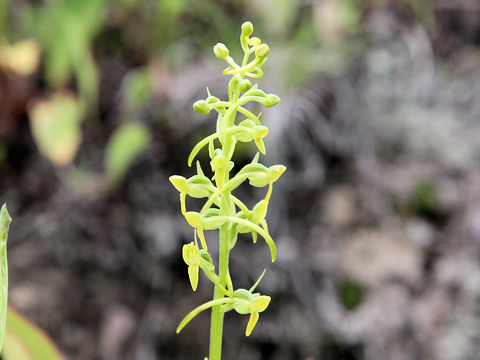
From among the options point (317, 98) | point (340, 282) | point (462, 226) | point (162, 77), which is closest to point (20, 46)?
point (162, 77)

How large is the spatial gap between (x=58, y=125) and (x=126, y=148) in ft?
1.26

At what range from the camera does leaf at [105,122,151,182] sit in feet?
6.75

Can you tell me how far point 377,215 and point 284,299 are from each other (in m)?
0.59

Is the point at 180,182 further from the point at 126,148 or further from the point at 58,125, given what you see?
the point at 58,125

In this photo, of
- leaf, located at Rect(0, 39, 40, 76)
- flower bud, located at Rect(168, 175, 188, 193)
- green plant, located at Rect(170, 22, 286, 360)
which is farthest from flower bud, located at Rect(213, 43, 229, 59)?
leaf, located at Rect(0, 39, 40, 76)

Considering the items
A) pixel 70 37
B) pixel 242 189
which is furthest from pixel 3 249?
pixel 70 37

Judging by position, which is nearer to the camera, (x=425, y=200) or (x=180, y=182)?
(x=180, y=182)

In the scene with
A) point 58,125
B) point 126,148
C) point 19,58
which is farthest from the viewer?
point 19,58

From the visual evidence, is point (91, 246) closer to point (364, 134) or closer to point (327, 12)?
point (364, 134)

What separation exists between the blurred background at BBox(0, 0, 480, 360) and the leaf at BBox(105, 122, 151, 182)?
0.03 ft

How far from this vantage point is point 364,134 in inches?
94.7

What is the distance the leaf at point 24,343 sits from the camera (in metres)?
0.70

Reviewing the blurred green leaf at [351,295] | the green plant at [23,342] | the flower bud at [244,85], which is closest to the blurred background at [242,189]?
the blurred green leaf at [351,295]

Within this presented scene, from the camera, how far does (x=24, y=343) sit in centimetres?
71
